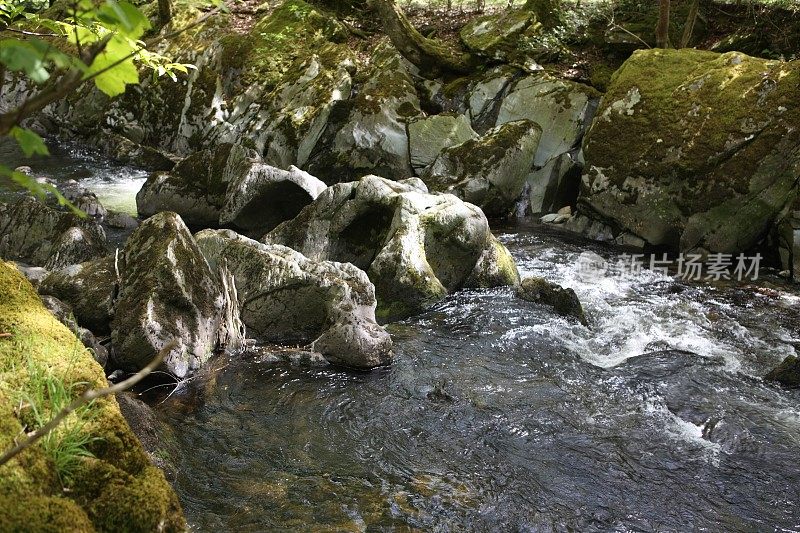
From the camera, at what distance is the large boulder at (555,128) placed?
14.1 meters

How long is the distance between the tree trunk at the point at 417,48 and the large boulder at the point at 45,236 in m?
10.1

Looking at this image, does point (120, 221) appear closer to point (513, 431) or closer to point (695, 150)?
point (513, 431)

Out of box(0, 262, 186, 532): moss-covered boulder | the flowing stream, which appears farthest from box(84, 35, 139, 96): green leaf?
the flowing stream

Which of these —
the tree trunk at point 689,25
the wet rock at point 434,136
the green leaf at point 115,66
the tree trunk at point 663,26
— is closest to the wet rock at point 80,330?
the green leaf at point 115,66

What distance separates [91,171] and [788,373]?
17247 millimetres

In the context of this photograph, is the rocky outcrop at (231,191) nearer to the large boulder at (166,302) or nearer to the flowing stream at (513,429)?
the large boulder at (166,302)

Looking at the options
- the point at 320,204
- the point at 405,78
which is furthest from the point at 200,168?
the point at 405,78

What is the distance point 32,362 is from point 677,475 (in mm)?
4998

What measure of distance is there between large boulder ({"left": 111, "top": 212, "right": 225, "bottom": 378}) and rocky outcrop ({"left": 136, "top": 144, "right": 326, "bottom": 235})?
4.00 m

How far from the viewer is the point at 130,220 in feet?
42.8

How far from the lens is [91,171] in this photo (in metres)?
17.5

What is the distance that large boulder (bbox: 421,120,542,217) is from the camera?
44.7 feet

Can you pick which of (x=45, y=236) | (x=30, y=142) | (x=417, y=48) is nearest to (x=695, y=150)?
(x=417, y=48)

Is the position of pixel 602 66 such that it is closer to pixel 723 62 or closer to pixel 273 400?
pixel 723 62
